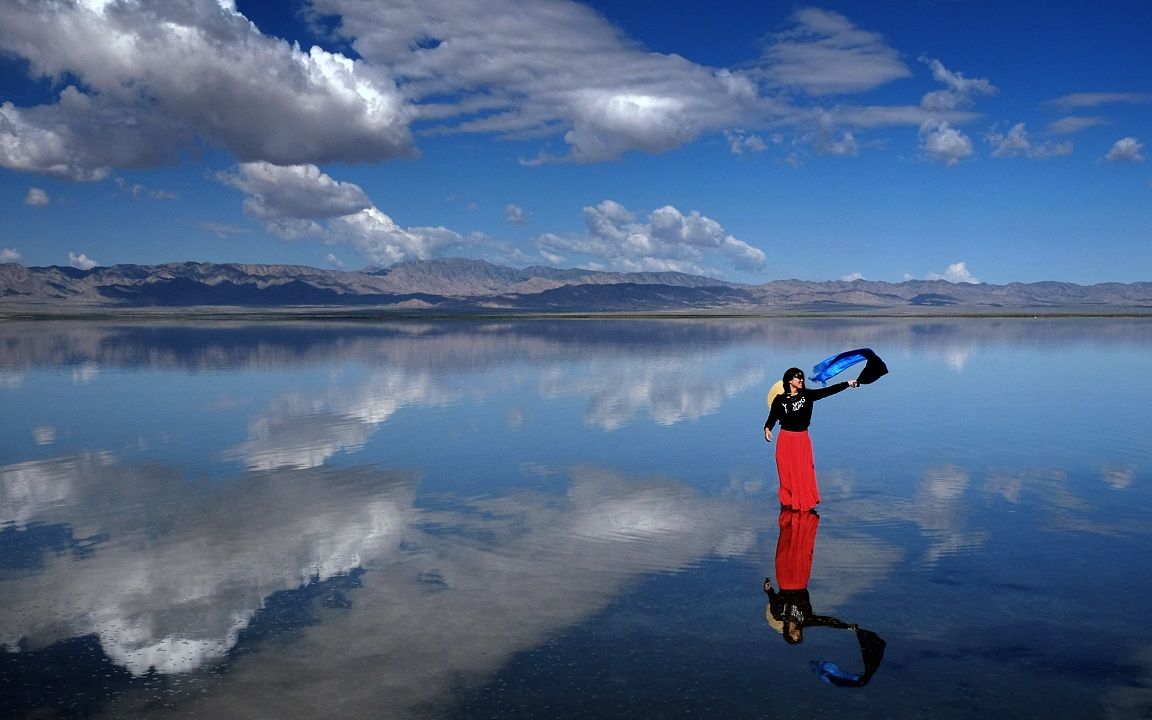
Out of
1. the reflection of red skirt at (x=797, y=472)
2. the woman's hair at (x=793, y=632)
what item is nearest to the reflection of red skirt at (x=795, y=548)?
the reflection of red skirt at (x=797, y=472)

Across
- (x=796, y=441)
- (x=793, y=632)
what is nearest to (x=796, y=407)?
(x=796, y=441)

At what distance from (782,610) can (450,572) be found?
345 cm

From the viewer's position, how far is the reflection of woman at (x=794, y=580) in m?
8.22

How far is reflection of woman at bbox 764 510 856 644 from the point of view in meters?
8.22

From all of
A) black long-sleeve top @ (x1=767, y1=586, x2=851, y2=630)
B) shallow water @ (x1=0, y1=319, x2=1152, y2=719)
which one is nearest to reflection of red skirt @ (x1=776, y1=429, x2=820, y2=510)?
shallow water @ (x1=0, y1=319, x2=1152, y2=719)

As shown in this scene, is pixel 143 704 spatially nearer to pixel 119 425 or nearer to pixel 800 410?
pixel 800 410

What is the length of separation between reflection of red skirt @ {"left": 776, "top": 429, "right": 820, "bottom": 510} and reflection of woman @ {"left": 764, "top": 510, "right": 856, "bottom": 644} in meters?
0.16

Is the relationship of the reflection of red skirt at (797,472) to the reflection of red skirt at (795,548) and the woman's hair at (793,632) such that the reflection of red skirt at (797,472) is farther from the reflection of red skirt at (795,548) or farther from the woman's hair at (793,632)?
the woman's hair at (793,632)

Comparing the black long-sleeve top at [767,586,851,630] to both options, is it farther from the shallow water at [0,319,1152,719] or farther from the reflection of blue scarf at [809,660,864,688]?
the reflection of blue scarf at [809,660,864,688]

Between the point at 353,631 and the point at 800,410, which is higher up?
the point at 800,410

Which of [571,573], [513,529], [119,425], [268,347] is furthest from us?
[268,347]

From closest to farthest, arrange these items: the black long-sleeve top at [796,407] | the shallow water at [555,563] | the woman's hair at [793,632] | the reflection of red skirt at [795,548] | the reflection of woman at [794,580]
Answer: the shallow water at [555,563] → the woman's hair at [793,632] → the reflection of woman at [794,580] → the reflection of red skirt at [795,548] → the black long-sleeve top at [796,407]

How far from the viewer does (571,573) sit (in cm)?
973

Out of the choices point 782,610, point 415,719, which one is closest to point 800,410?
point 782,610
